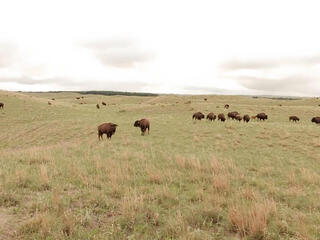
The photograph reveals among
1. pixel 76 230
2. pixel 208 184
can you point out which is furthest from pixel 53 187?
pixel 208 184

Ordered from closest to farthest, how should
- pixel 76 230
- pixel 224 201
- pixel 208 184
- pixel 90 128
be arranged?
pixel 76 230 → pixel 224 201 → pixel 208 184 → pixel 90 128

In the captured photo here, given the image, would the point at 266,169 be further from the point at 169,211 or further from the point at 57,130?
the point at 57,130

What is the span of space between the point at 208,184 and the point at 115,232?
379 centimetres

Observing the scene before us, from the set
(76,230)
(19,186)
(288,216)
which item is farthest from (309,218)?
(19,186)

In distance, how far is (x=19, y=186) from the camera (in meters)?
6.55

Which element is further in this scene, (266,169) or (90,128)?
(90,128)

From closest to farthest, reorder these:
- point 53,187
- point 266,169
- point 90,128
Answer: point 53,187
point 266,169
point 90,128

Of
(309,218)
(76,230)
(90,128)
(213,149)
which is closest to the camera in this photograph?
(76,230)

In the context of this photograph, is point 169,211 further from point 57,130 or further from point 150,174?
point 57,130

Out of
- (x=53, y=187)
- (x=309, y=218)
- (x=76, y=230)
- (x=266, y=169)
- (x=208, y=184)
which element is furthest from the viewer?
(x=266, y=169)

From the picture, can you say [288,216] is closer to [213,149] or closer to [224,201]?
[224,201]

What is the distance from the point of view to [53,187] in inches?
255

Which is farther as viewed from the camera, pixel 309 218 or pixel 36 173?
pixel 36 173

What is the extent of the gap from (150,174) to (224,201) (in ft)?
8.88
